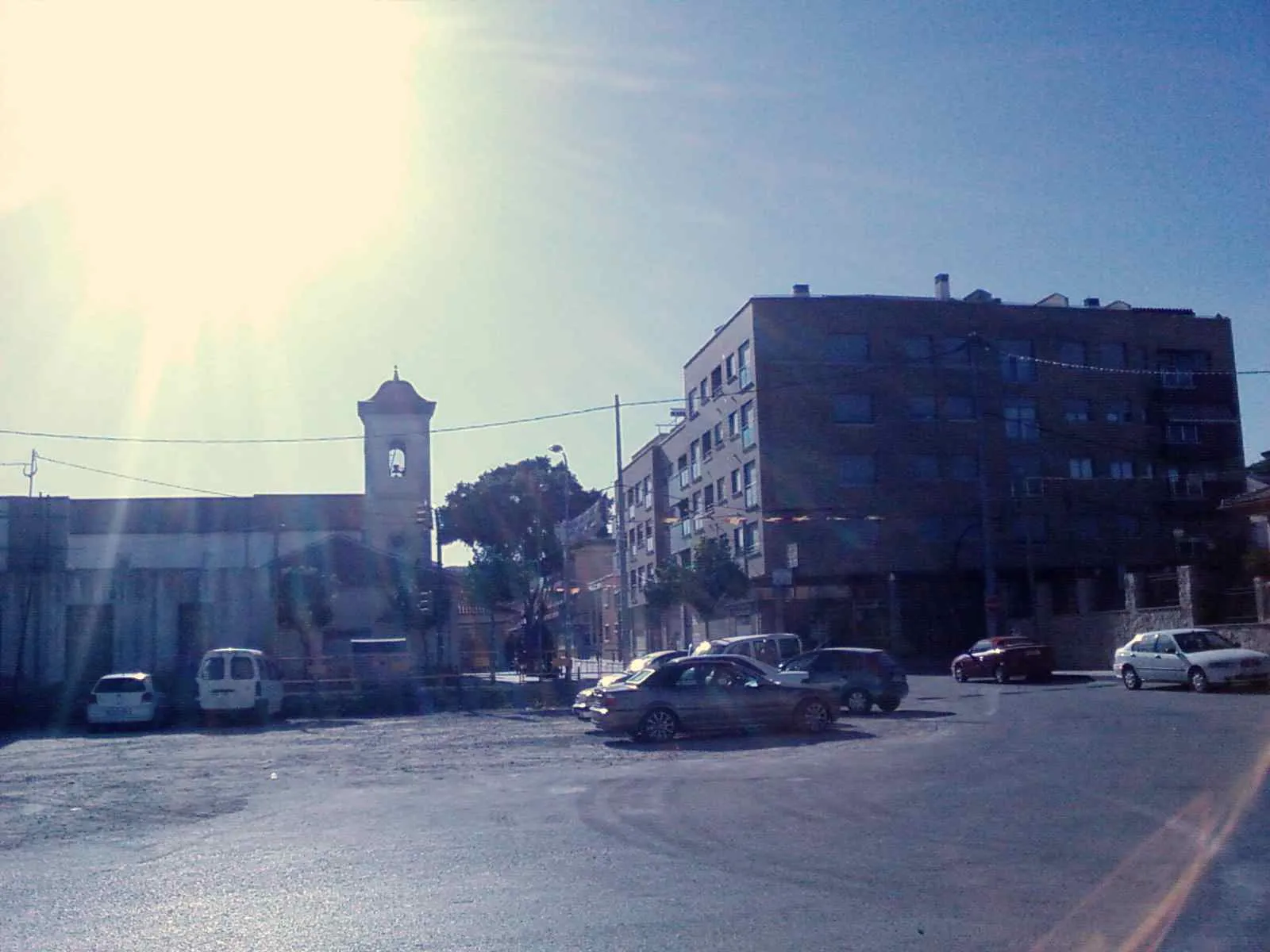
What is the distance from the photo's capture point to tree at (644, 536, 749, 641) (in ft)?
182

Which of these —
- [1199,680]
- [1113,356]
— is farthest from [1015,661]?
[1113,356]

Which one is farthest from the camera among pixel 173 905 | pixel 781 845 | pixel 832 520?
pixel 832 520

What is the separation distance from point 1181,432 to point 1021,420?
8440 millimetres

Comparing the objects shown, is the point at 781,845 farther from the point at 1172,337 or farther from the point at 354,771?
the point at 1172,337

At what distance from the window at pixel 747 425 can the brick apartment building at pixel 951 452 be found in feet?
0.53

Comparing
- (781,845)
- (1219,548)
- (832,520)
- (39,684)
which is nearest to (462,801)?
(781,845)

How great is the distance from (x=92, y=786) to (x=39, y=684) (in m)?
25.0

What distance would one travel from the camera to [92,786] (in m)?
17.9

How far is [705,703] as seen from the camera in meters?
22.3

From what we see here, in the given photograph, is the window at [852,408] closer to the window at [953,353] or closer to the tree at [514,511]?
the window at [953,353]

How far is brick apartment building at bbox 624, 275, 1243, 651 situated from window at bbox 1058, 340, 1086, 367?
0.39 feet

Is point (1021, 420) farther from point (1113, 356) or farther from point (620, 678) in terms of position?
point (620, 678)

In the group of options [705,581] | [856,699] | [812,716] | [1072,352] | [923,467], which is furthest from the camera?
[1072,352]

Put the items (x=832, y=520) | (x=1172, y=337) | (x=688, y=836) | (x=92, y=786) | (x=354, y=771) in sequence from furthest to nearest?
1. (x=1172, y=337)
2. (x=832, y=520)
3. (x=354, y=771)
4. (x=92, y=786)
5. (x=688, y=836)
